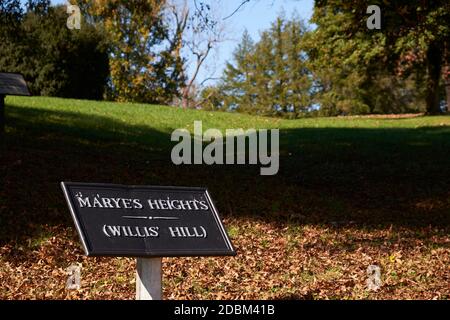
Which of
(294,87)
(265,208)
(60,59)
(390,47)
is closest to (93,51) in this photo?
(60,59)

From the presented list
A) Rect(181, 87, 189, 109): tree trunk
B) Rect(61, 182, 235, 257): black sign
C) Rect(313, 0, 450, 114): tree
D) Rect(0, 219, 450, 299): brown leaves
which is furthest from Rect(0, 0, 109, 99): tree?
Rect(61, 182, 235, 257): black sign

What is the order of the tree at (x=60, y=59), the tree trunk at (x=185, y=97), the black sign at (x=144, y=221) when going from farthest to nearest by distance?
the tree trunk at (x=185, y=97)
the tree at (x=60, y=59)
the black sign at (x=144, y=221)

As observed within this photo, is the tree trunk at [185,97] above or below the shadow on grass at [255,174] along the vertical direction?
above

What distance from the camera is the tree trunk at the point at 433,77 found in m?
37.7

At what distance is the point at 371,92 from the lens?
6225cm

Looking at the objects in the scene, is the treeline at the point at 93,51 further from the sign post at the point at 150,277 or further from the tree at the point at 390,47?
the sign post at the point at 150,277

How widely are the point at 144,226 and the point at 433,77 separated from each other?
34783 mm

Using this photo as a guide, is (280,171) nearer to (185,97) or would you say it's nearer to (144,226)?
(144,226)

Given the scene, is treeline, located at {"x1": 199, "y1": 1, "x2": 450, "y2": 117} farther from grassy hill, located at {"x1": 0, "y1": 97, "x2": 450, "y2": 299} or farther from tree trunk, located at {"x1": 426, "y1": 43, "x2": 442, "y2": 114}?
grassy hill, located at {"x1": 0, "y1": 97, "x2": 450, "y2": 299}

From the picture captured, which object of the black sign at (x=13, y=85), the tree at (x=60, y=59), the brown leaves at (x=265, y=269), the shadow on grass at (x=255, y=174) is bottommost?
the brown leaves at (x=265, y=269)

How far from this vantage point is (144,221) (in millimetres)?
5969

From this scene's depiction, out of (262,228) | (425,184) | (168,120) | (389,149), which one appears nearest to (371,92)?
(168,120)

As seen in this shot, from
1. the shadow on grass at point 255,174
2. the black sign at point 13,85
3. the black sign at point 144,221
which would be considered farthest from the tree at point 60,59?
the black sign at point 144,221

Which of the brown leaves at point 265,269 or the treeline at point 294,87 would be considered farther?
the treeline at point 294,87
